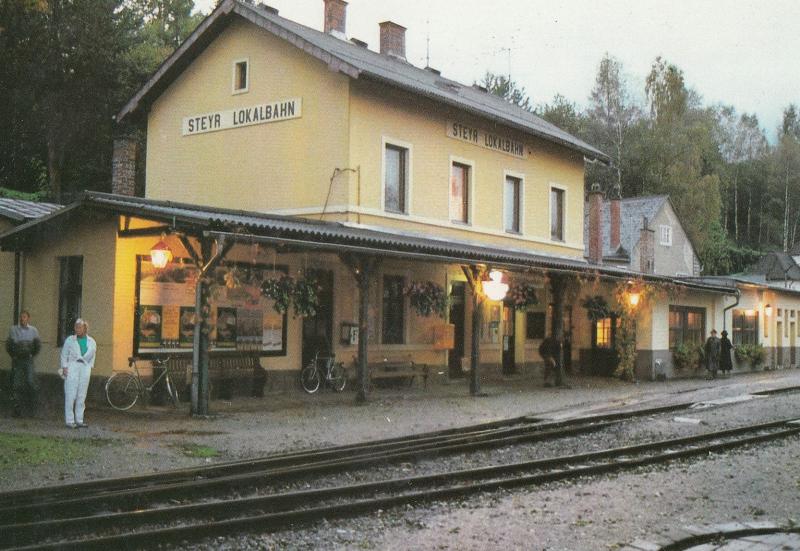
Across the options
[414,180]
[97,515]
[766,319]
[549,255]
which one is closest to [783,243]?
[766,319]

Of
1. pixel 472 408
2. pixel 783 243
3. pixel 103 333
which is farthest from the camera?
pixel 783 243

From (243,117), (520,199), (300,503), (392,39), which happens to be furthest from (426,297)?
(300,503)

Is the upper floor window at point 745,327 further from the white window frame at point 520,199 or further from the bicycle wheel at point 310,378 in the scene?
the bicycle wheel at point 310,378

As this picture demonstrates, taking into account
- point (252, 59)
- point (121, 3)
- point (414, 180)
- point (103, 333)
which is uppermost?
point (121, 3)

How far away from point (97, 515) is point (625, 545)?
437cm

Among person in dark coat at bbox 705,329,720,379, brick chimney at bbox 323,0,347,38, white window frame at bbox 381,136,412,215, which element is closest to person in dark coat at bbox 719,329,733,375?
person in dark coat at bbox 705,329,720,379

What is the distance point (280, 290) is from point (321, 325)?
373 cm

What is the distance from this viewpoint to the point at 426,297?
19.7 m

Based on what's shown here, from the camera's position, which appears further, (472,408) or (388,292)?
(388,292)

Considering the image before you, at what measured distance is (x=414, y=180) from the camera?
838 inches

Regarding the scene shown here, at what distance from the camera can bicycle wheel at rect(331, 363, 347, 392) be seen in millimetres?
18828

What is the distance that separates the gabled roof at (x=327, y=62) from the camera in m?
19.4

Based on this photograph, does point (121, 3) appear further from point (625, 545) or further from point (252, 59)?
point (625, 545)

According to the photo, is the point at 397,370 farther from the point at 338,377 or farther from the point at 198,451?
the point at 198,451
